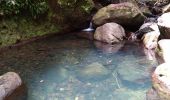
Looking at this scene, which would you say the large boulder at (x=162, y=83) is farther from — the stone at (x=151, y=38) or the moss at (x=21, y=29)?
the moss at (x=21, y=29)

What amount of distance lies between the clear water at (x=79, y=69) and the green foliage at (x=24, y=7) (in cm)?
100

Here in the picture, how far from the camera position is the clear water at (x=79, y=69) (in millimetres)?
6523

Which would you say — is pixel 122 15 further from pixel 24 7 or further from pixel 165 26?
pixel 24 7

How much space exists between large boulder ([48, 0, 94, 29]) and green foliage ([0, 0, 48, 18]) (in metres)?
0.48

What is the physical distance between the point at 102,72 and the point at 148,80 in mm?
1177

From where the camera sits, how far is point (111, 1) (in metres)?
12.4

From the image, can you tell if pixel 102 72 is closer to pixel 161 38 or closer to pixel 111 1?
pixel 161 38

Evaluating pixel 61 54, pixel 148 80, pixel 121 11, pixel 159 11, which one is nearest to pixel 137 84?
pixel 148 80

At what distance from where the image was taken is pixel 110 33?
971 cm

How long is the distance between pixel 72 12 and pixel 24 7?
1.94m

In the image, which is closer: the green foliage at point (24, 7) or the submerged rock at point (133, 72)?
the submerged rock at point (133, 72)

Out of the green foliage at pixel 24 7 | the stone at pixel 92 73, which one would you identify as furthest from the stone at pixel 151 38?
the green foliage at pixel 24 7

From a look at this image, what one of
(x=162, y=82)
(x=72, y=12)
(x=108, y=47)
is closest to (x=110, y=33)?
(x=108, y=47)

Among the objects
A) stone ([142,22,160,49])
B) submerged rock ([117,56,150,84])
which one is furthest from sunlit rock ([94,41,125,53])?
submerged rock ([117,56,150,84])
